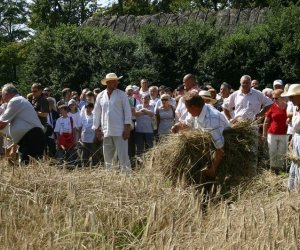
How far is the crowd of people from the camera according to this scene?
7.39 meters

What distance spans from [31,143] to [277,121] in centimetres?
384

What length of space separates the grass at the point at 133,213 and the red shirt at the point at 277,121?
285 centimetres

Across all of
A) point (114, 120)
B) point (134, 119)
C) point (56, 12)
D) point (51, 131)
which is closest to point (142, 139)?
point (134, 119)

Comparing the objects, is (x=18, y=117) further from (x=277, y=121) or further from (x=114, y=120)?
(x=277, y=121)

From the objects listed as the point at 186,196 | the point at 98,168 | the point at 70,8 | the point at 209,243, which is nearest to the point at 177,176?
the point at 186,196

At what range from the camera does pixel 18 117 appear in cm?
933

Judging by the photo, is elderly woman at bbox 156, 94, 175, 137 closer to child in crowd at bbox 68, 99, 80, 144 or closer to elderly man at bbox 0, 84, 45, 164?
child in crowd at bbox 68, 99, 80, 144

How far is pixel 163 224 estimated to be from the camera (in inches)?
241

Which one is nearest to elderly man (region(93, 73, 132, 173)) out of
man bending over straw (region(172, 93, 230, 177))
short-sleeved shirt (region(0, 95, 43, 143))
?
short-sleeved shirt (region(0, 95, 43, 143))

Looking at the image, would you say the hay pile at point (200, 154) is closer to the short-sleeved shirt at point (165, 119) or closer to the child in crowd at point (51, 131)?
the short-sleeved shirt at point (165, 119)

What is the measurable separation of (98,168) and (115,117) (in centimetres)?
180

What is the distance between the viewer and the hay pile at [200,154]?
24.4 feet

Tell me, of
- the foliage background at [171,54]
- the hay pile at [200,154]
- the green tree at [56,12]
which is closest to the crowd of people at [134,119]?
the hay pile at [200,154]

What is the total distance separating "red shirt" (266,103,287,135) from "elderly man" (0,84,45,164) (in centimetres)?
364
